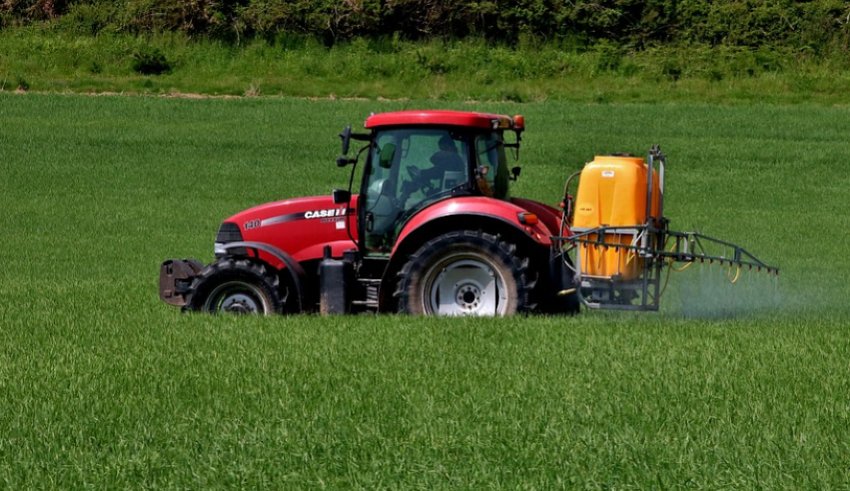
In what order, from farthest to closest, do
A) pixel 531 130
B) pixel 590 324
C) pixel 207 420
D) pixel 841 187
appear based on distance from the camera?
pixel 531 130
pixel 841 187
pixel 590 324
pixel 207 420

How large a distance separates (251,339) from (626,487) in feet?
15.7

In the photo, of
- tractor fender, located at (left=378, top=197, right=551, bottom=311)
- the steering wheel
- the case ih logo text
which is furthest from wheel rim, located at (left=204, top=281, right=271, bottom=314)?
the steering wheel

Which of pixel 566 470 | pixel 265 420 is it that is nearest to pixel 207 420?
pixel 265 420

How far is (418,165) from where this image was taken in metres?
12.0

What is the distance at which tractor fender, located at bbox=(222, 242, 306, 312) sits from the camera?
12.0 meters

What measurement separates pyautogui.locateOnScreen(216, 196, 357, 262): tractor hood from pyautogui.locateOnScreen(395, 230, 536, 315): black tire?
3.47ft

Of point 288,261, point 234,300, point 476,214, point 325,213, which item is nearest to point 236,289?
point 234,300

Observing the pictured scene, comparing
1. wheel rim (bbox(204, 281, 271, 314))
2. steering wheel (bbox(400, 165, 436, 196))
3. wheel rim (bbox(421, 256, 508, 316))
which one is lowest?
wheel rim (bbox(204, 281, 271, 314))

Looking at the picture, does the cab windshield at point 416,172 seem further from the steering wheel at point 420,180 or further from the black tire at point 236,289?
the black tire at point 236,289

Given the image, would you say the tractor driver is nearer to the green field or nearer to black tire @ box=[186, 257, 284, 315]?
the green field

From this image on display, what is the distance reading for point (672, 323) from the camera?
1155 centimetres

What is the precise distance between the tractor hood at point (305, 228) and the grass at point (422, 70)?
21307 millimetres

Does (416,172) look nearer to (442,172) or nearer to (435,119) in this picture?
(442,172)

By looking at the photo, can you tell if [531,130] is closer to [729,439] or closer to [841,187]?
[841,187]
